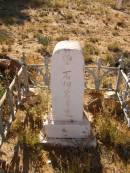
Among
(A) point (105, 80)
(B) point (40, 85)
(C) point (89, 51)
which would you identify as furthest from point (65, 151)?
(C) point (89, 51)

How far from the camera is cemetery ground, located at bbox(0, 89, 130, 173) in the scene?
5.85 meters

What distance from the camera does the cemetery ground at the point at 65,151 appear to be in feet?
19.2

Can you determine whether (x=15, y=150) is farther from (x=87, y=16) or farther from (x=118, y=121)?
(x=87, y=16)

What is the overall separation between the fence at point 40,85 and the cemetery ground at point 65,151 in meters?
0.30

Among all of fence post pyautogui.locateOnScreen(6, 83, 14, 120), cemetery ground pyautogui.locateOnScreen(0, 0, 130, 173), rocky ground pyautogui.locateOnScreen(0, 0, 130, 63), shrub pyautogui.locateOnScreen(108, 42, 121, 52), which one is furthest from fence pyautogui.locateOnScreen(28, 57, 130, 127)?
shrub pyautogui.locateOnScreen(108, 42, 121, 52)

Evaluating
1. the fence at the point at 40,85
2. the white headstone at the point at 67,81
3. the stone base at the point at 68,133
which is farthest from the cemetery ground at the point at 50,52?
the white headstone at the point at 67,81

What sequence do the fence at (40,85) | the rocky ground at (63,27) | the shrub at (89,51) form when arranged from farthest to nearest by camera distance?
the rocky ground at (63,27) < the shrub at (89,51) < the fence at (40,85)

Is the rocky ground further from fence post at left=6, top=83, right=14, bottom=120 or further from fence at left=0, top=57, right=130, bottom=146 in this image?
fence post at left=6, top=83, right=14, bottom=120

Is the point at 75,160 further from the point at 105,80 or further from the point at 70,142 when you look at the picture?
the point at 105,80

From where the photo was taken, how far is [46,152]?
6.20 metres

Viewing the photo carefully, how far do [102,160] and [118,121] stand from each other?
1317 mm

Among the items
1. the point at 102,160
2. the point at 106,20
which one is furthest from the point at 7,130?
the point at 106,20

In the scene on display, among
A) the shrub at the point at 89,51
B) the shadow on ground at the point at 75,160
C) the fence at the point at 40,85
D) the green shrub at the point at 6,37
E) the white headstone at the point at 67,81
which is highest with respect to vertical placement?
the white headstone at the point at 67,81

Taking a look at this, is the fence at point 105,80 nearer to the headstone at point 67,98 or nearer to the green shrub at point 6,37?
the headstone at point 67,98
